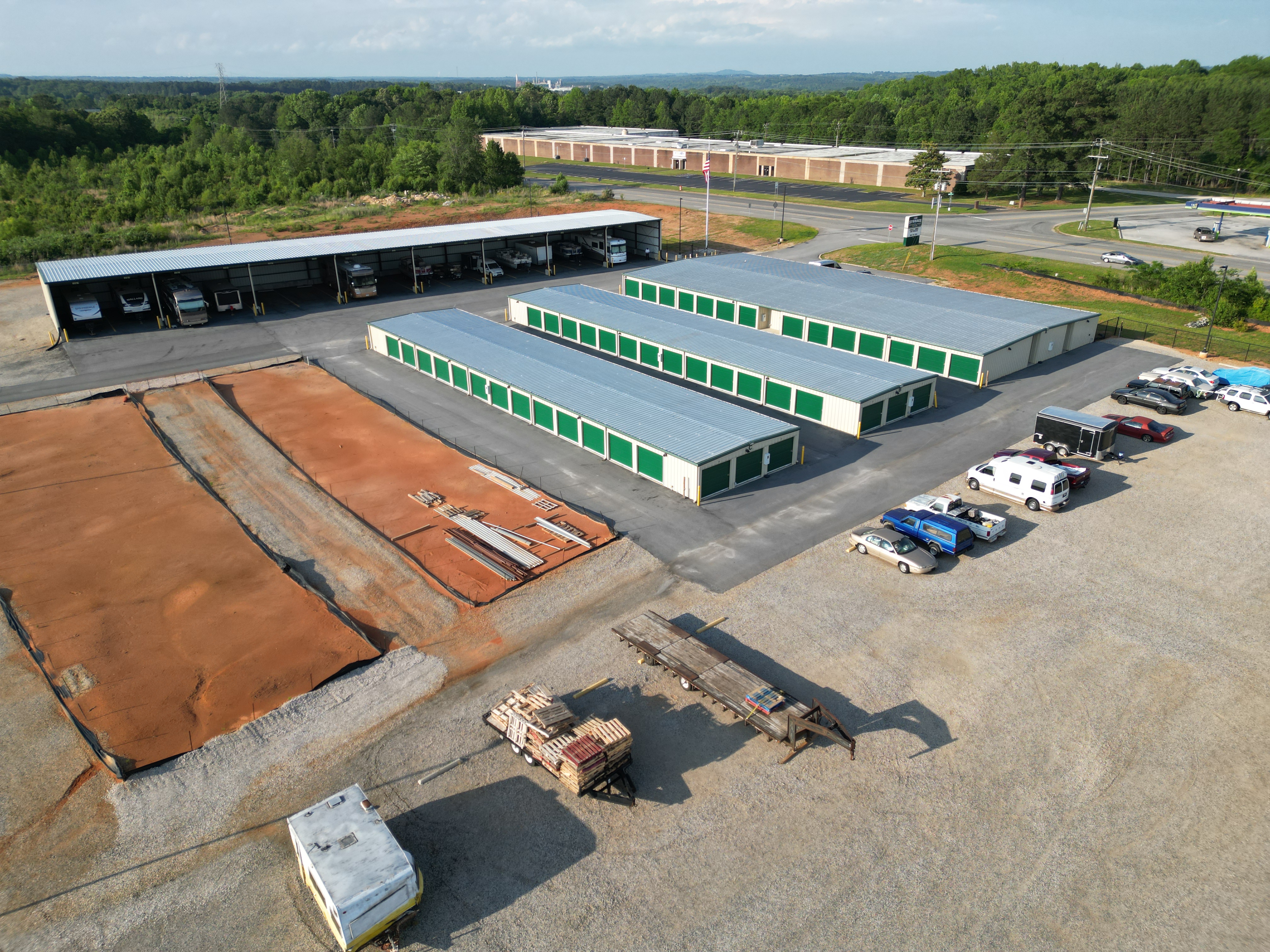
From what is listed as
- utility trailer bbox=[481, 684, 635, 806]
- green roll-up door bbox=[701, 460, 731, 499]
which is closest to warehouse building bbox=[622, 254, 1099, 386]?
green roll-up door bbox=[701, 460, 731, 499]

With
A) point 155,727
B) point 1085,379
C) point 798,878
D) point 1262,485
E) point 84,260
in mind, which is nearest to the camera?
point 798,878

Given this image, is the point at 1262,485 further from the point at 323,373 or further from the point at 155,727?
the point at 323,373

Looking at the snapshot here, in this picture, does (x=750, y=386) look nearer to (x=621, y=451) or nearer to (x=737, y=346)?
(x=737, y=346)

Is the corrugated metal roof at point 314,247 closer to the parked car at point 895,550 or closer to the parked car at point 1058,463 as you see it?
the parked car at point 1058,463

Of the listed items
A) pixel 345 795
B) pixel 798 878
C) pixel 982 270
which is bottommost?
pixel 798 878

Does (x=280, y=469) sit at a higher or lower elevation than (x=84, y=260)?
lower

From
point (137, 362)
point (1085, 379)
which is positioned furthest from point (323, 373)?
point (1085, 379)
